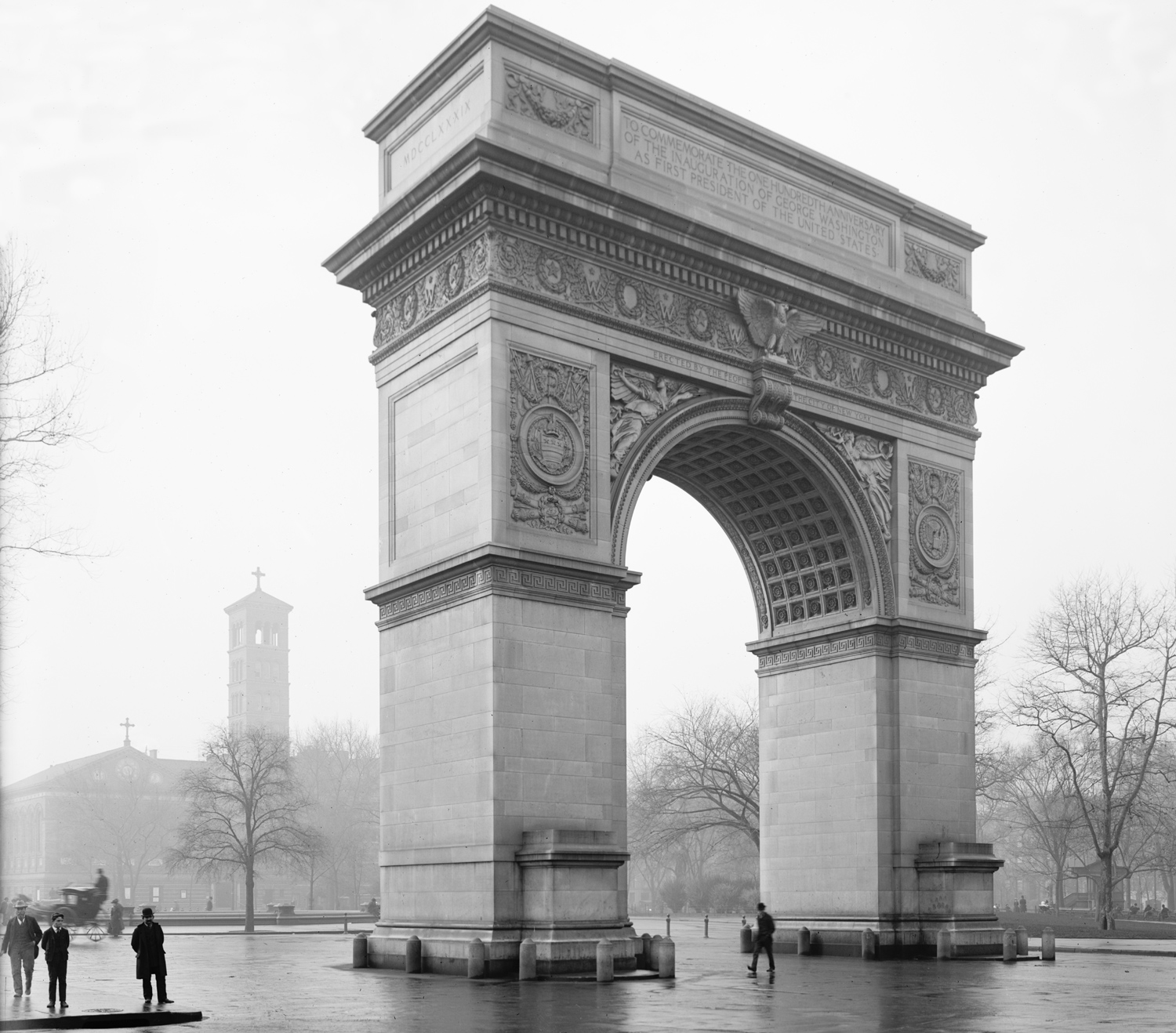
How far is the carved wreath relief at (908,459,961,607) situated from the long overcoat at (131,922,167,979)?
20193 mm

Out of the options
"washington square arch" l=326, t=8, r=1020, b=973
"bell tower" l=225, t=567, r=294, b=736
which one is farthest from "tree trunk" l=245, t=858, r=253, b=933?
"bell tower" l=225, t=567, r=294, b=736

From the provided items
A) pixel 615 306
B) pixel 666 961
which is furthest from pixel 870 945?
pixel 615 306

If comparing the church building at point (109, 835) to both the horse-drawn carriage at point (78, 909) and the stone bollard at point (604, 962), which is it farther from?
the stone bollard at point (604, 962)

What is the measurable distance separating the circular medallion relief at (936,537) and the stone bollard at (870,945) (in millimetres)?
8577

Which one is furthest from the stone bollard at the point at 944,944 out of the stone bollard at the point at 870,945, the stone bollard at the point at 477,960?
the stone bollard at the point at 477,960

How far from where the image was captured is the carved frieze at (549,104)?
94.1ft

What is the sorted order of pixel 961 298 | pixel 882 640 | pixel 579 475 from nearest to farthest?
1. pixel 579 475
2. pixel 882 640
3. pixel 961 298

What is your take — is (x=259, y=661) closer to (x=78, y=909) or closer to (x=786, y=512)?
(x=78, y=909)

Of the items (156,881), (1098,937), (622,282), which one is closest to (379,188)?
(622,282)

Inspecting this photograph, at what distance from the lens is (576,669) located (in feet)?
A: 91.4

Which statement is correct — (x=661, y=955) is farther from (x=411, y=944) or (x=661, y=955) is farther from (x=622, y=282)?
(x=622, y=282)

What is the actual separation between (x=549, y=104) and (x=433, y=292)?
421cm

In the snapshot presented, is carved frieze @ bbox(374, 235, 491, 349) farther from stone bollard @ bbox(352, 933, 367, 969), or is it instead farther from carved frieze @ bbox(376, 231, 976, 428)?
stone bollard @ bbox(352, 933, 367, 969)

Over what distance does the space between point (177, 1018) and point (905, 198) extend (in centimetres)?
2530
